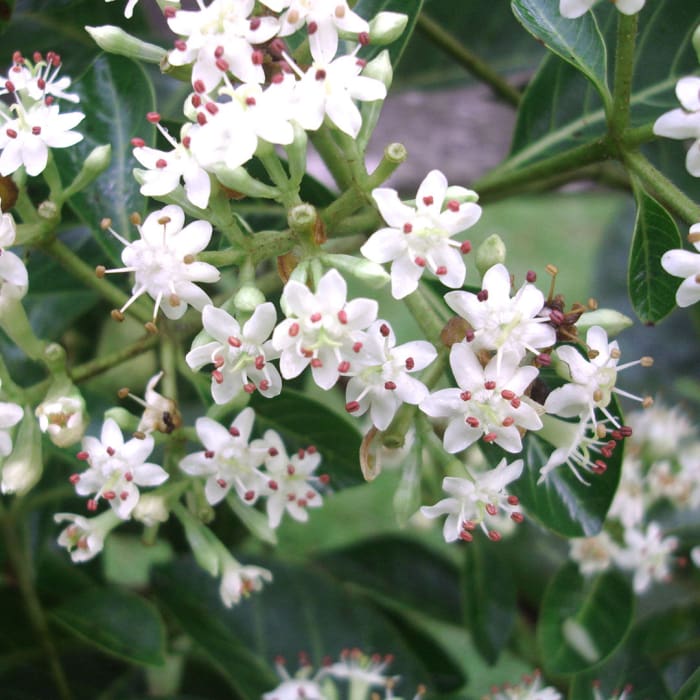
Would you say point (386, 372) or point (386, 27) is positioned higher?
point (386, 27)

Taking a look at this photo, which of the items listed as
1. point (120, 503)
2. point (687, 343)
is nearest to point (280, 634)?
point (120, 503)

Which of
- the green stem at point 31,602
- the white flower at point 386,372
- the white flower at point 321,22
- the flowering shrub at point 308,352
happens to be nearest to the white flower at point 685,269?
the flowering shrub at point 308,352

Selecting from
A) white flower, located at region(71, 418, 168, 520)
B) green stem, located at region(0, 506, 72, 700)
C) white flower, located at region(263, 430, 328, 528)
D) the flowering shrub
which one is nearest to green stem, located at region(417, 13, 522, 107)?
the flowering shrub

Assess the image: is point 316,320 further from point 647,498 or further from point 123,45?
point 647,498

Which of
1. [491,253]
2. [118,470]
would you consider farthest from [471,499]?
[118,470]

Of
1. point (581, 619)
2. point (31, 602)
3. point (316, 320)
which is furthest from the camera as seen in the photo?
point (31, 602)

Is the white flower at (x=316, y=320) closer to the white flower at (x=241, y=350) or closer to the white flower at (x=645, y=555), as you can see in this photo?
the white flower at (x=241, y=350)

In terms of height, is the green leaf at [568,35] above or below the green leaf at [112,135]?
above

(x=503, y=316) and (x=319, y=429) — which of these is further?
(x=319, y=429)
